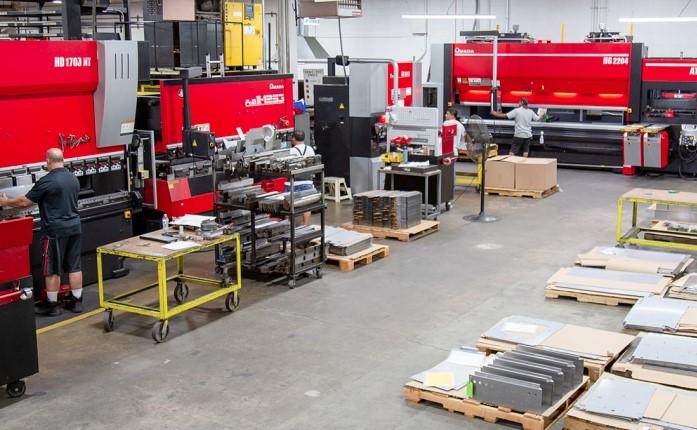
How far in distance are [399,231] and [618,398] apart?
545 cm

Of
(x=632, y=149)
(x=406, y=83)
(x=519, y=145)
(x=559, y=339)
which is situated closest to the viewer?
(x=559, y=339)

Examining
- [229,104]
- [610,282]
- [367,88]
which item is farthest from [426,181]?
[610,282]

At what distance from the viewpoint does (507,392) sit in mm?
5262

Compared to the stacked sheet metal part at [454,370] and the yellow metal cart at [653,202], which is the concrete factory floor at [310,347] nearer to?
the stacked sheet metal part at [454,370]

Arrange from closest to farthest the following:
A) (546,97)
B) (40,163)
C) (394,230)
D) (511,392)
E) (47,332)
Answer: (511,392), (47,332), (40,163), (394,230), (546,97)

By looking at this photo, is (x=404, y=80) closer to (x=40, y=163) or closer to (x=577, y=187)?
(x=577, y=187)

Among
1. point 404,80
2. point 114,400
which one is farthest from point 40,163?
point 404,80

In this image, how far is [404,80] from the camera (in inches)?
527

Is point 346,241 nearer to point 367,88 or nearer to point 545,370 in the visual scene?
point 367,88

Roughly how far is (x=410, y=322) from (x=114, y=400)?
108 inches

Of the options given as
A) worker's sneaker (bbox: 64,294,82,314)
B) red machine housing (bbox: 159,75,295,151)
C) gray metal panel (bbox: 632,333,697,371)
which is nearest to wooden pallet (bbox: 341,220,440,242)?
red machine housing (bbox: 159,75,295,151)

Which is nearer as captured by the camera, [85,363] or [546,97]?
[85,363]

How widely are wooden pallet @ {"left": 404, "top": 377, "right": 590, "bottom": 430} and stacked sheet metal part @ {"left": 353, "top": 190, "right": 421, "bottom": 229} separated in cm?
488

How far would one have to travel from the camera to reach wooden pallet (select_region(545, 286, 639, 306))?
769 cm
